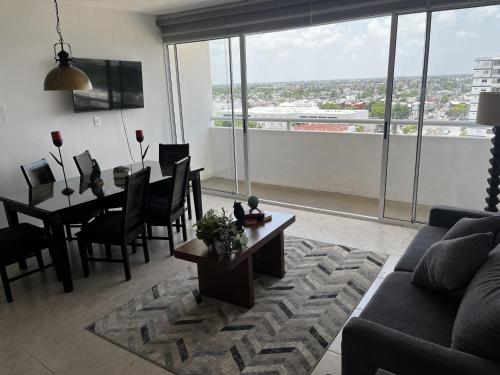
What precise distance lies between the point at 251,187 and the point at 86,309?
323 centimetres

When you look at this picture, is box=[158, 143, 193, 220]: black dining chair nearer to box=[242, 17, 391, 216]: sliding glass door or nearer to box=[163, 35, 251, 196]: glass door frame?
box=[163, 35, 251, 196]: glass door frame

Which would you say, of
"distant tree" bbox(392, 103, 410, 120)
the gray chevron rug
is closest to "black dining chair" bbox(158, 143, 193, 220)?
the gray chevron rug

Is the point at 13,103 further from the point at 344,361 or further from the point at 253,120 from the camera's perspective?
the point at 344,361

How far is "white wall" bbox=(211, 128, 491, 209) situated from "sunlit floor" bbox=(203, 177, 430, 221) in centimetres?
8

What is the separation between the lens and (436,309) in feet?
6.08

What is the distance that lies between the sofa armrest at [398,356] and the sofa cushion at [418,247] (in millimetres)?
915

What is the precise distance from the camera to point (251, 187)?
18.3ft

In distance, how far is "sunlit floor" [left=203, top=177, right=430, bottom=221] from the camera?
13.8 feet

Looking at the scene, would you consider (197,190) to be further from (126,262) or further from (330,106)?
(330,106)

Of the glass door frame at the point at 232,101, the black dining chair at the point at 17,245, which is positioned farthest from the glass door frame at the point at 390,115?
the black dining chair at the point at 17,245

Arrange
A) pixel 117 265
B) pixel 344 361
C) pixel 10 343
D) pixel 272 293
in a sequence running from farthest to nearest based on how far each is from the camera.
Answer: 1. pixel 117 265
2. pixel 272 293
3. pixel 10 343
4. pixel 344 361

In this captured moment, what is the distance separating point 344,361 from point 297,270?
161 centimetres

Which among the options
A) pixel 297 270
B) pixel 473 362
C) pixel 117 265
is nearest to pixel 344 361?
pixel 473 362

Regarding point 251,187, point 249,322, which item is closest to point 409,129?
point 251,187
